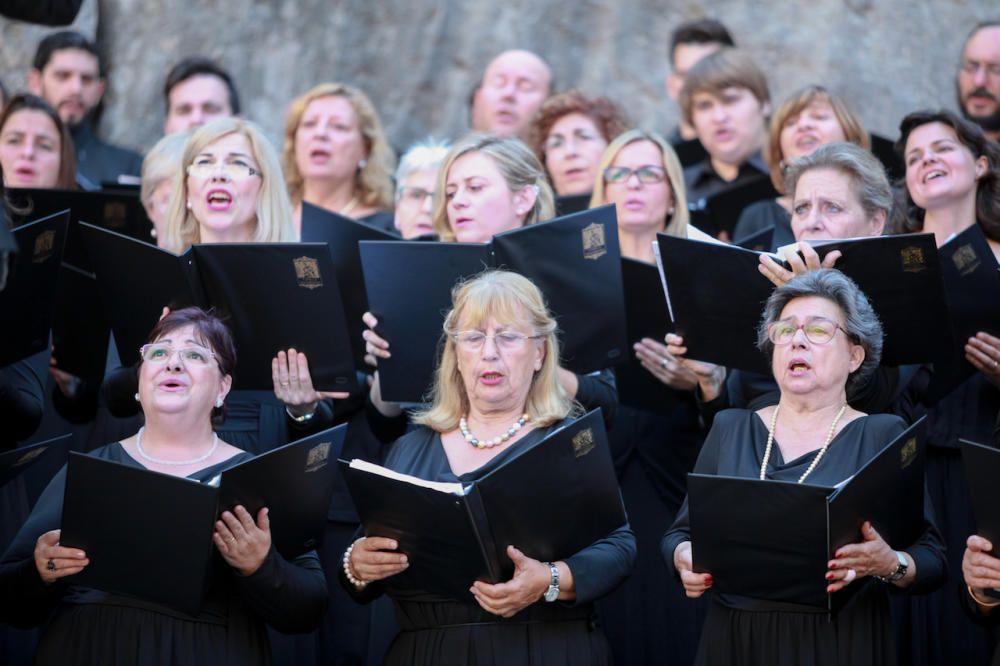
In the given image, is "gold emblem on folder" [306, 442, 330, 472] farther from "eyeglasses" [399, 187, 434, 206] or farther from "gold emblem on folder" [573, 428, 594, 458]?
"eyeglasses" [399, 187, 434, 206]

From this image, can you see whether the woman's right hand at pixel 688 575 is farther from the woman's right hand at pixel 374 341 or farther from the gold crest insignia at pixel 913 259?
the woman's right hand at pixel 374 341

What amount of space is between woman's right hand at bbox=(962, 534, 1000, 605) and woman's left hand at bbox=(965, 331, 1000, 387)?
831 mm

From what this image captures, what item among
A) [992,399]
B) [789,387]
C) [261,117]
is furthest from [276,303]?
[261,117]

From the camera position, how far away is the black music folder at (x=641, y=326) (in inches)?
186

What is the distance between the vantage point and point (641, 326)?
488cm

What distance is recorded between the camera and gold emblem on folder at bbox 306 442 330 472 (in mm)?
3908

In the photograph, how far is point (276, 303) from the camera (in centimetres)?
443

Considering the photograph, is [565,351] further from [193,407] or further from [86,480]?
[86,480]

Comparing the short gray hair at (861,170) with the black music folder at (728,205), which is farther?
the black music folder at (728,205)

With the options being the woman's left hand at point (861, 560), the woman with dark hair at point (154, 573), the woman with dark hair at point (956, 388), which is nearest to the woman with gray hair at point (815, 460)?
the woman's left hand at point (861, 560)

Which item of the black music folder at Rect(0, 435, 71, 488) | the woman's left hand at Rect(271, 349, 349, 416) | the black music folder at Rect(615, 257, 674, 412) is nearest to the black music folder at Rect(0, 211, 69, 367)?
the black music folder at Rect(0, 435, 71, 488)

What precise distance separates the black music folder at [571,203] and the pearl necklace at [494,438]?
184 centimetres

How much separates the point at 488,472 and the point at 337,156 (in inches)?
110

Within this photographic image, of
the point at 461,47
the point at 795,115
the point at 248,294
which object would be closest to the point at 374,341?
the point at 248,294
